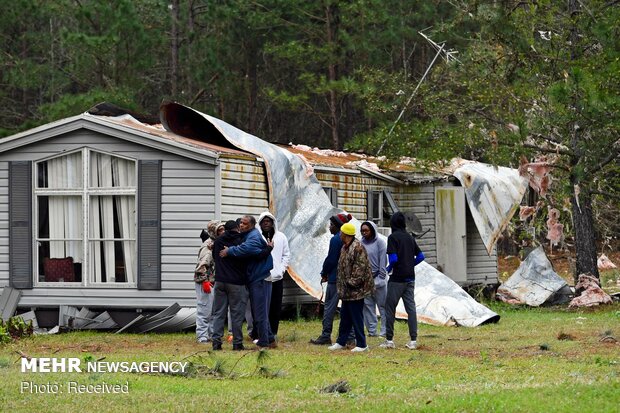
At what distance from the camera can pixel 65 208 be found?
1955 cm

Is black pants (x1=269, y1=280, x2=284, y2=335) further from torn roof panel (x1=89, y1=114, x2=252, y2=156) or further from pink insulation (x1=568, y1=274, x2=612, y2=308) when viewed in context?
pink insulation (x1=568, y1=274, x2=612, y2=308)

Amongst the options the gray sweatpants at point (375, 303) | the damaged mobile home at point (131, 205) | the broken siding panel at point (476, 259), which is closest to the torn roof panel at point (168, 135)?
the damaged mobile home at point (131, 205)

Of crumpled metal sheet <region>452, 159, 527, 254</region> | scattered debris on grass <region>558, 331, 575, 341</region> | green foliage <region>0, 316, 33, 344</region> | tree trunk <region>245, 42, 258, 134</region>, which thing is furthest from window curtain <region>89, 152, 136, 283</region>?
tree trunk <region>245, 42, 258, 134</region>

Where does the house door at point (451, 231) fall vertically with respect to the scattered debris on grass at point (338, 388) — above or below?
above

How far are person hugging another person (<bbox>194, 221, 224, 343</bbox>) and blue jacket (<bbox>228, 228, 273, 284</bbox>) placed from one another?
78cm

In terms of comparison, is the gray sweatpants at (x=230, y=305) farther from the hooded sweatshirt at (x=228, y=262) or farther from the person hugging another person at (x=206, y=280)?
the person hugging another person at (x=206, y=280)

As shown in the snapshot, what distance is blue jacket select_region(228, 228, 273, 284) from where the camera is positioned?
1534 centimetres

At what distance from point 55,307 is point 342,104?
23.1m

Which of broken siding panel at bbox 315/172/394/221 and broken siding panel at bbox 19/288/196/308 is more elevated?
broken siding panel at bbox 315/172/394/221

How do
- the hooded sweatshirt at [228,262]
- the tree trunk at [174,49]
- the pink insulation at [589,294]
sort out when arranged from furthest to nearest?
the tree trunk at [174,49], the pink insulation at [589,294], the hooded sweatshirt at [228,262]

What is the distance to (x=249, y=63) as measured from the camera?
132 feet

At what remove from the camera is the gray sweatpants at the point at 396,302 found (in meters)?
15.9

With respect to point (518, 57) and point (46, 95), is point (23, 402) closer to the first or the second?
point (518, 57)

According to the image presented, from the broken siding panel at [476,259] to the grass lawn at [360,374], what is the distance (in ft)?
27.4
